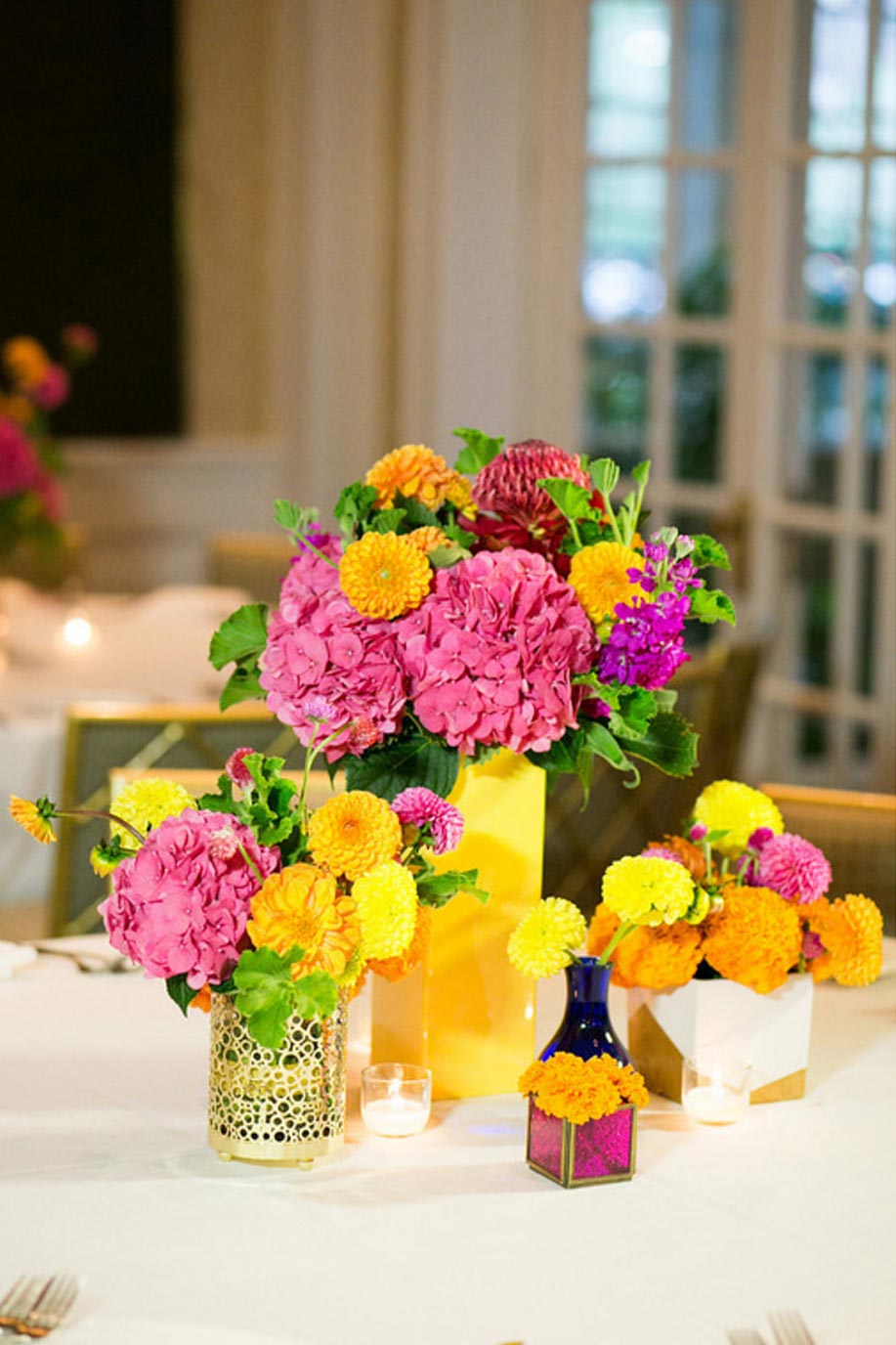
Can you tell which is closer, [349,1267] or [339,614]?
[349,1267]

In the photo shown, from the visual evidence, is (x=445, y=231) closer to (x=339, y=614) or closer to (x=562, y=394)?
(x=562, y=394)

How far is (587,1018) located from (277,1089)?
224 mm

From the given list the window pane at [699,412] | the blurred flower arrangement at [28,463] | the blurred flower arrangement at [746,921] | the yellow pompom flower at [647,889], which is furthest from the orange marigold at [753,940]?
the window pane at [699,412]

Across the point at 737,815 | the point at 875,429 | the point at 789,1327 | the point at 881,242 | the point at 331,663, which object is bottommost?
the point at 789,1327

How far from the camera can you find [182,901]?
1.35 metres

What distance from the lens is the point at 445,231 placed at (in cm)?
491

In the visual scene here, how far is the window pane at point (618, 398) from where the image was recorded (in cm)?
476

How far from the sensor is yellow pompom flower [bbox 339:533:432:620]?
4.72 ft

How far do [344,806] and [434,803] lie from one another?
3.0 inches

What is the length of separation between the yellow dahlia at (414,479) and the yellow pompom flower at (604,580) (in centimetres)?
13

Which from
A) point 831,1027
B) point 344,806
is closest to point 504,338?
point 831,1027

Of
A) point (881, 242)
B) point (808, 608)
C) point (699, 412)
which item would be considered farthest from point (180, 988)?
point (699, 412)

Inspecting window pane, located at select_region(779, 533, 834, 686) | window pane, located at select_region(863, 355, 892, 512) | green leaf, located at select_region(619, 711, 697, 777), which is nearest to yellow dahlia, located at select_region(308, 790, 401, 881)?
green leaf, located at select_region(619, 711, 697, 777)

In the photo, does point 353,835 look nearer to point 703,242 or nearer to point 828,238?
point 828,238
